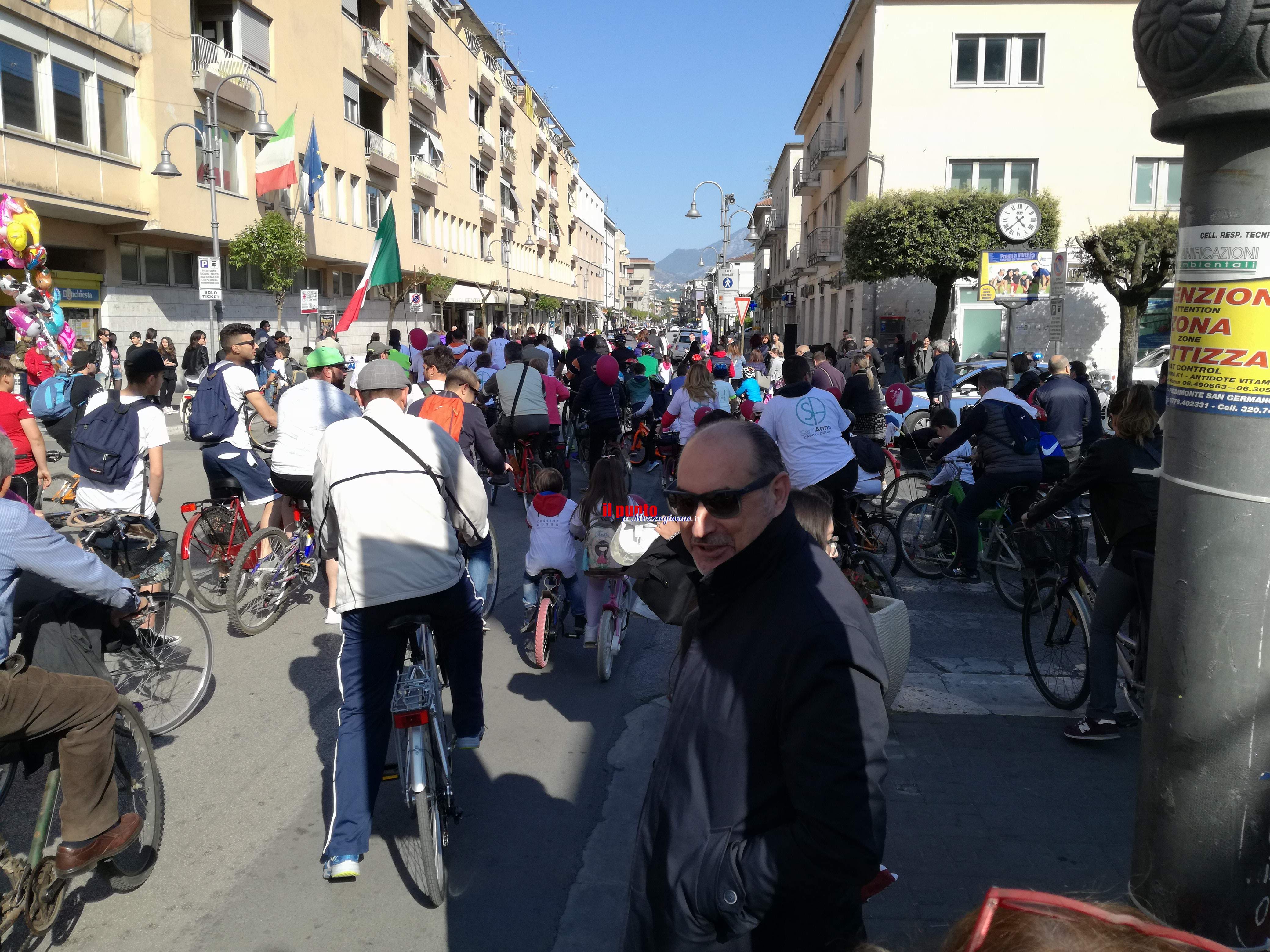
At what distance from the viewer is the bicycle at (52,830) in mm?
3203

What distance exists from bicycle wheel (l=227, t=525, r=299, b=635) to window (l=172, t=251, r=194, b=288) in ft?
74.0

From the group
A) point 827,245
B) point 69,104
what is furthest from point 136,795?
point 827,245

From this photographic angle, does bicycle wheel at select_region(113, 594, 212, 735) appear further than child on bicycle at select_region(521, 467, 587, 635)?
No

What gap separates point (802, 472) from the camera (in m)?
7.14

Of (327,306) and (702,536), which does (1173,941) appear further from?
(327,306)

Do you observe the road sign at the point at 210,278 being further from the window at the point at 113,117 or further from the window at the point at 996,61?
the window at the point at 996,61

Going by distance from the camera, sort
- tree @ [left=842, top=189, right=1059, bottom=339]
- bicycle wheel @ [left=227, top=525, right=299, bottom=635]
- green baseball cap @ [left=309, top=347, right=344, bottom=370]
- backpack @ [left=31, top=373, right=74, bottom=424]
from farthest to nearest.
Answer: tree @ [left=842, top=189, right=1059, bottom=339], backpack @ [left=31, top=373, right=74, bottom=424], green baseball cap @ [left=309, top=347, right=344, bottom=370], bicycle wheel @ [left=227, top=525, right=299, bottom=635]

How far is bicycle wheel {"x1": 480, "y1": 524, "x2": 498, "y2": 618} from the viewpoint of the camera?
22.7 ft

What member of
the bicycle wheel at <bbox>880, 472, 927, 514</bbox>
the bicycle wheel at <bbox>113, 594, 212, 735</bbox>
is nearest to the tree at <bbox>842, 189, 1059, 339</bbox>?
the bicycle wheel at <bbox>880, 472, 927, 514</bbox>

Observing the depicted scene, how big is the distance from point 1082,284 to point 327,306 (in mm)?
26291

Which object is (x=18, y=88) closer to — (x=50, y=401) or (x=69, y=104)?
(x=69, y=104)

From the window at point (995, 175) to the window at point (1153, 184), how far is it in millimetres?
3050

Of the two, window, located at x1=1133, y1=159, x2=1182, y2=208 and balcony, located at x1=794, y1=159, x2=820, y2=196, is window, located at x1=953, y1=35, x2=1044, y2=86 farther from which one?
balcony, located at x1=794, y1=159, x2=820, y2=196

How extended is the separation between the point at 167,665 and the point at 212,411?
2.70 metres
